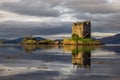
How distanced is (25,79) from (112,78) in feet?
37.0

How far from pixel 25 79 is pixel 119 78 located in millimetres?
12096

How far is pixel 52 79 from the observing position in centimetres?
4094

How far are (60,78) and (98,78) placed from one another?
4892 mm

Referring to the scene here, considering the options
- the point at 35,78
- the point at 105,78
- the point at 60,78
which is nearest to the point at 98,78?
the point at 105,78

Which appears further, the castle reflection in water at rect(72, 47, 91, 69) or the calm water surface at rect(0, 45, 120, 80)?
the castle reflection in water at rect(72, 47, 91, 69)

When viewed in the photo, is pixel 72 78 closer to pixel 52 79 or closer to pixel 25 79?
pixel 52 79

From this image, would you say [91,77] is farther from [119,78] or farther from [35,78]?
[35,78]

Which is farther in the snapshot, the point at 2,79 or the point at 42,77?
the point at 42,77

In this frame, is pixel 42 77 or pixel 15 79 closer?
pixel 15 79

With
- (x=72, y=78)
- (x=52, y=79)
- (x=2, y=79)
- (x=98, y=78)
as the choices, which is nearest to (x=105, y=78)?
(x=98, y=78)

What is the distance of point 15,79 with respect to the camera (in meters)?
40.5

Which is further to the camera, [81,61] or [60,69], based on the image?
[81,61]

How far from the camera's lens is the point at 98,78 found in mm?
41875

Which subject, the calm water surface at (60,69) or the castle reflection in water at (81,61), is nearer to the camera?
the calm water surface at (60,69)
